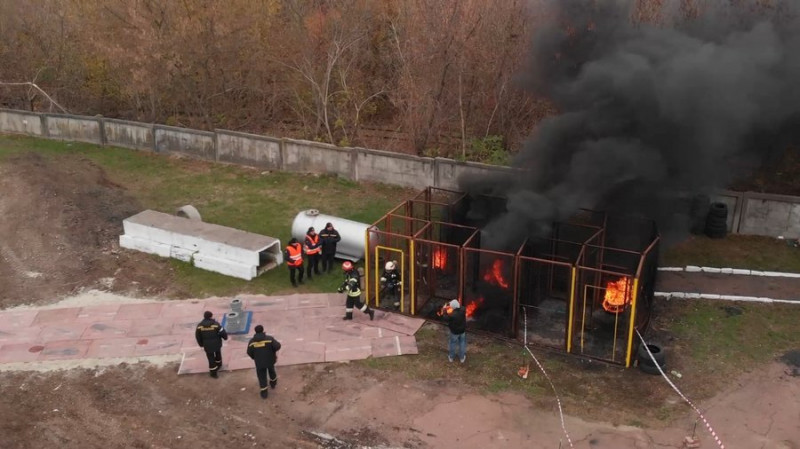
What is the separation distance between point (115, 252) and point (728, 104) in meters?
12.9

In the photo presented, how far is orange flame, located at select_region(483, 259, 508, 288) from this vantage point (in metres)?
11.7

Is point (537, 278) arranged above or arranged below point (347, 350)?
above

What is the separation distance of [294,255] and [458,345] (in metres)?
3.95

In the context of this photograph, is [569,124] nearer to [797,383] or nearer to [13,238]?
[797,383]

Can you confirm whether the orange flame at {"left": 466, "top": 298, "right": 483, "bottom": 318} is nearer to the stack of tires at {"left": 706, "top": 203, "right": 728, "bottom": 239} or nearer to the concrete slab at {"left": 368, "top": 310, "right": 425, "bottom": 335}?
the concrete slab at {"left": 368, "top": 310, "right": 425, "bottom": 335}

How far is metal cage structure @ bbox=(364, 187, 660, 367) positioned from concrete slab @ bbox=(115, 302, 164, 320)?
12.9 ft

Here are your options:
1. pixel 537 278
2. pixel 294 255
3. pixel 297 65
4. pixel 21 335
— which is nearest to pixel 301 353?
pixel 294 255

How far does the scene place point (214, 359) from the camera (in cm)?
1028

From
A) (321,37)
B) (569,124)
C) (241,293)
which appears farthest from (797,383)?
(321,37)

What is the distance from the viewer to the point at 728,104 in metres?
12.3

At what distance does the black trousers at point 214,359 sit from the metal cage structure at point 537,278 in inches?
123

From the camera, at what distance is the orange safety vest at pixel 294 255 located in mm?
12961

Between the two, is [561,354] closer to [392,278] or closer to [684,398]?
[684,398]

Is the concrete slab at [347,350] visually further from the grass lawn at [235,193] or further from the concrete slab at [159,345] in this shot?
the concrete slab at [159,345]
